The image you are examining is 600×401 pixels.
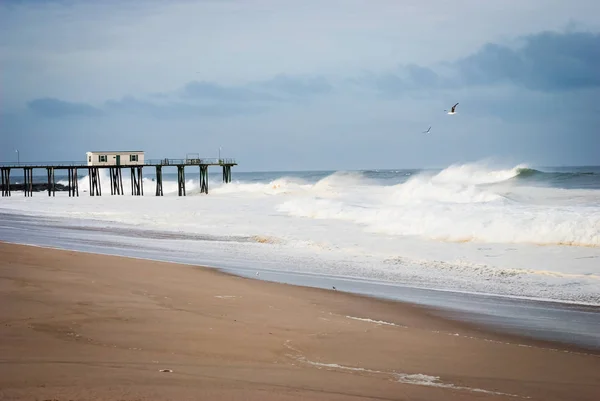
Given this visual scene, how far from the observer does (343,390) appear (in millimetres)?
5094

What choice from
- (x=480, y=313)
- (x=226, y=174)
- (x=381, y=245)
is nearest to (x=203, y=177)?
(x=226, y=174)

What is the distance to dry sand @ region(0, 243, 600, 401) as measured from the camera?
496 cm

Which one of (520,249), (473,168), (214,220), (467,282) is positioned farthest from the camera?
(473,168)

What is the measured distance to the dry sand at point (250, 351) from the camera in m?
4.96

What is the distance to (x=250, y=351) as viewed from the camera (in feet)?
20.5

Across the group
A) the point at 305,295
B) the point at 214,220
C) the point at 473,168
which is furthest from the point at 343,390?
the point at 473,168

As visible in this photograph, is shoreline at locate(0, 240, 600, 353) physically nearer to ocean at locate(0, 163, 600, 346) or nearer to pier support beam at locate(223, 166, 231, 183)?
ocean at locate(0, 163, 600, 346)

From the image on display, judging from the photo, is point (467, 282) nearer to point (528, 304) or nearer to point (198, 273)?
point (528, 304)

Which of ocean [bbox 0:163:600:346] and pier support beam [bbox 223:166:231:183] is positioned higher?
pier support beam [bbox 223:166:231:183]

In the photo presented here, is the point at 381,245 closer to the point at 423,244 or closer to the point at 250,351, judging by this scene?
the point at 423,244

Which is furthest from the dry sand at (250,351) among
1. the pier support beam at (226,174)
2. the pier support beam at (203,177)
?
the pier support beam at (226,174)

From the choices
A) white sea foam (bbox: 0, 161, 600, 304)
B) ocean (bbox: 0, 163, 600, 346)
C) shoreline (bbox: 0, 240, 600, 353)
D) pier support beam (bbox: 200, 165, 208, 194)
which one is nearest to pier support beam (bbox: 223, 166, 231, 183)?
pier support beam (bbox: 200, 165, 208, 194)

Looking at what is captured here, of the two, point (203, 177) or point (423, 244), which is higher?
point (203, 177)

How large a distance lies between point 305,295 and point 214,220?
55.5 ft
